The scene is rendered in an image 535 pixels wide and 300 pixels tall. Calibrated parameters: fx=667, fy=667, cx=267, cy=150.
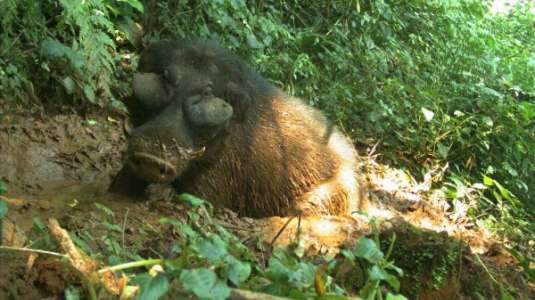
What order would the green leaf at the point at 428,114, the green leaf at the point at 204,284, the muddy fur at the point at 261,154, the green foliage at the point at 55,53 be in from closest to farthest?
the green leaf at the point at 204,284 → the muddy fur at the point at 261,154 → the green foliage at the point at 55,53 → the green leaf at the point at 428,114

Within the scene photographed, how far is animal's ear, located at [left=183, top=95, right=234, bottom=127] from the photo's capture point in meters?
3.82

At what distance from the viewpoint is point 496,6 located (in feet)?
41.9

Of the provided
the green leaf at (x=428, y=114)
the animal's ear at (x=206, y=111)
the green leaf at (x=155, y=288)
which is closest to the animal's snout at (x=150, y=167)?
the animal's ear at (x=206, y=111)

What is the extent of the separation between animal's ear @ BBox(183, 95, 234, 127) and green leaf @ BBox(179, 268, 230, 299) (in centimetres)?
210

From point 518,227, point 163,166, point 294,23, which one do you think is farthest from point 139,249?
point 294,23

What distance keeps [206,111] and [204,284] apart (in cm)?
218

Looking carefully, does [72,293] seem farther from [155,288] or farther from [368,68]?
[368,68]

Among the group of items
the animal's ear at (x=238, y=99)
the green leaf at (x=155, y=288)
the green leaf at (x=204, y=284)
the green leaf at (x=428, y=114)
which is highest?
the green leaf at (x=428, y=114)

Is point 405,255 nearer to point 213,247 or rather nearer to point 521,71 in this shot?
point 213,247

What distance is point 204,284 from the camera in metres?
1.75

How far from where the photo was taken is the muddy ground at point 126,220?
7.97ft

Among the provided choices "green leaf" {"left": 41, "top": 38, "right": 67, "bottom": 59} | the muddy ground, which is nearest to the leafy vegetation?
"green leaf" {"left": 41, "top": 38, "right": 67, "bottom": 59}

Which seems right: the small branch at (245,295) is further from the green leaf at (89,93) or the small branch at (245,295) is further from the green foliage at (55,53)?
the green leaf at (89,93)

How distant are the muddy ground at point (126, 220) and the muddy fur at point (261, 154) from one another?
25 centimetres
